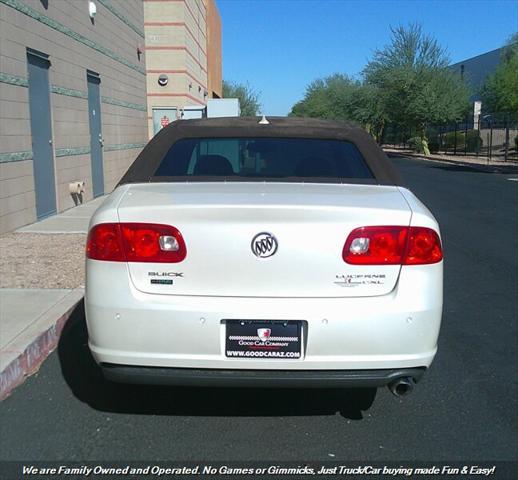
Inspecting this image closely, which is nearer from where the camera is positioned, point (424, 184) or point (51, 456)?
point (51, 456)

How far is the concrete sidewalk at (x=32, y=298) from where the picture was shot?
416 centimetres

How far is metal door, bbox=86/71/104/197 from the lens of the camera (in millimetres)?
13570

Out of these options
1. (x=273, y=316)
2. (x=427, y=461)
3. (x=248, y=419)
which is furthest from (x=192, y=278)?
(x=427, y=461)

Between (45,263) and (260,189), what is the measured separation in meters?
4.30

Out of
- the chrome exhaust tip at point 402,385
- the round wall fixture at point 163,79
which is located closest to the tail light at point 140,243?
the chrome exhaust tip at point 402,385

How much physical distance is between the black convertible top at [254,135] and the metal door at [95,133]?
32.1 ft

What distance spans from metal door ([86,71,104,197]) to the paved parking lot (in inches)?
367

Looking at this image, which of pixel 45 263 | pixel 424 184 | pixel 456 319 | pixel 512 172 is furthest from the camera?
pixel 512 172

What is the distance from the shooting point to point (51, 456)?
10.5 ft

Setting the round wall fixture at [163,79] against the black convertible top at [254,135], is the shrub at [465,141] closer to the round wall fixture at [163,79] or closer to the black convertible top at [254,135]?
the round wall fixture at [163,79]

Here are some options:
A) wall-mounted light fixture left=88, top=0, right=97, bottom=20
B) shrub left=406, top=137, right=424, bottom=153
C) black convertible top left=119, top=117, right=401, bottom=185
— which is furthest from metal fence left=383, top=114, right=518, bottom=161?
black convertible top left=119, top=117, right=401, bottom=185

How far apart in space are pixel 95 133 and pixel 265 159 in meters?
10.5

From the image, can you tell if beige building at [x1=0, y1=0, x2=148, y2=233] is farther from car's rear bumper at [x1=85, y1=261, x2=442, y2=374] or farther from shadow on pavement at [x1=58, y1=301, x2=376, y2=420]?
car's rear bumper at [x1=85, y1=261, x2=442, y2=374]

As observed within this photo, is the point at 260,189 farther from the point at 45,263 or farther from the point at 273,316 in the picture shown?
the point at 45,263
